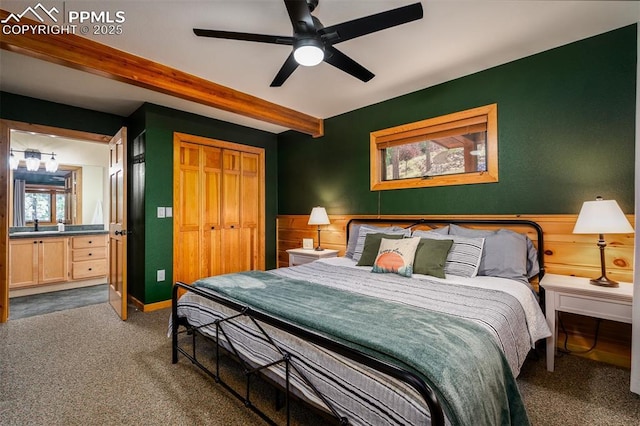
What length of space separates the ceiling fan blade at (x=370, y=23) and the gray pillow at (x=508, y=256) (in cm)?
186

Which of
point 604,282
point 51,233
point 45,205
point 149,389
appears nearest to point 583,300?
point 604,282

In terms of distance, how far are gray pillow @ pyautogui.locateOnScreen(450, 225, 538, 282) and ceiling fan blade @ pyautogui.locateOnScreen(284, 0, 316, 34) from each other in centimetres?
219

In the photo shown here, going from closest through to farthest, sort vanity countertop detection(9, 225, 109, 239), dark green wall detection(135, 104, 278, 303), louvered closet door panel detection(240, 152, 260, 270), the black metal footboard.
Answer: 1. the black metal footboard
2. dark green wall detection(135, 104, 278, 303)
3. vanity countertop detection(9, 225, 109, 239)
4. louvered closet door panel detection(240, 152, 260, 270)

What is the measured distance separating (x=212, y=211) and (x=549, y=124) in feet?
13.2

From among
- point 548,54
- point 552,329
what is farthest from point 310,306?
point 548,54

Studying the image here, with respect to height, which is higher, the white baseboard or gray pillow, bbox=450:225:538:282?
gray pillow, bbox=450:225:538:282

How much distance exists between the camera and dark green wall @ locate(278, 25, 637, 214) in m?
2.27

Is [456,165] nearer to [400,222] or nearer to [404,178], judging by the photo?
[404,178]

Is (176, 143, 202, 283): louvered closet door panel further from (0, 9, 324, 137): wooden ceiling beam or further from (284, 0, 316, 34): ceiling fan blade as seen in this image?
(284, 0, 316, 34): ceiling fan blade

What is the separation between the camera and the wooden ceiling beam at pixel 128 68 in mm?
2125

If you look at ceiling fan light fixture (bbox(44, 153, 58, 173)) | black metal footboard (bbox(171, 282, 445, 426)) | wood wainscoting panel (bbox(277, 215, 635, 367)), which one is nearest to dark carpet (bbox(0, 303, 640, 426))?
wood wainscoting panel (bbox(277, 215, 635, 367))

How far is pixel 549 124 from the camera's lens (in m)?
2.57

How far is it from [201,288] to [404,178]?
253 cm

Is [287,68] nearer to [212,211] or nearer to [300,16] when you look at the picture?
[300,16]
